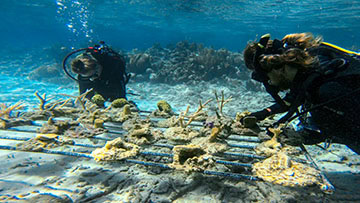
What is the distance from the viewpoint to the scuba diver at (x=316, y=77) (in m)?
1.82

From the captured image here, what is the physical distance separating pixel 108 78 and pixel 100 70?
0.34 m

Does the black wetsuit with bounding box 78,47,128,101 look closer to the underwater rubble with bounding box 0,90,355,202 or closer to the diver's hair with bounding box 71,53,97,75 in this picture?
the diver's hair with bounding box 71,53,97,75

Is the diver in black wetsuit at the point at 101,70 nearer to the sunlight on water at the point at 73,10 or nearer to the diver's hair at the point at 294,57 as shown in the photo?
the diver's hair at the point at 294,57

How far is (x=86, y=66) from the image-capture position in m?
4.85

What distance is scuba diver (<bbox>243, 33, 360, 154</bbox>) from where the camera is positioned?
1.82 meters

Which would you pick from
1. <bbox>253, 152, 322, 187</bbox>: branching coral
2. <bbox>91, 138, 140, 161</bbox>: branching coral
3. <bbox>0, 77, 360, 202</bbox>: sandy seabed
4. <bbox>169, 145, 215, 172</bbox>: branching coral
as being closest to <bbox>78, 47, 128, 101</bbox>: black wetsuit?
<bbox>0, 77, 360, 202</bbox>: sandy seabed

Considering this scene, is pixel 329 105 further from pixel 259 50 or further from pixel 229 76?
pixel 229 76

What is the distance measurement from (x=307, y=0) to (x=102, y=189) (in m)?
26.4

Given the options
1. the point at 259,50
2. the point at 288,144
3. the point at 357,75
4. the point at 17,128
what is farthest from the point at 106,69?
the point at 357,75

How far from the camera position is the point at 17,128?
3111 mm

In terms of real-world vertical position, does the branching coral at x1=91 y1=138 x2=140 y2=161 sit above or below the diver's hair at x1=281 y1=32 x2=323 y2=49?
below

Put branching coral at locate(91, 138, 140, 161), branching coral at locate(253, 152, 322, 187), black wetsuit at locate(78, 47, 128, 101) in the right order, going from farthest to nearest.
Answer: black wetsuit at locate(78, 47, 128, 101)
branching coral at locate(91, 138, 140, 161)
branching coral at locate(253, 152, 322, 187)

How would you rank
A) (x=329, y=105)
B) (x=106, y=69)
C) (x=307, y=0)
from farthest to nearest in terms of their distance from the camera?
(x=307, y=0) < (x=106, y=69) < (x=329, y=105)

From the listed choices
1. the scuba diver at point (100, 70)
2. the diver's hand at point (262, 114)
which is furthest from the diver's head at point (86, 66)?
the diver's hand at point (262, 114)
